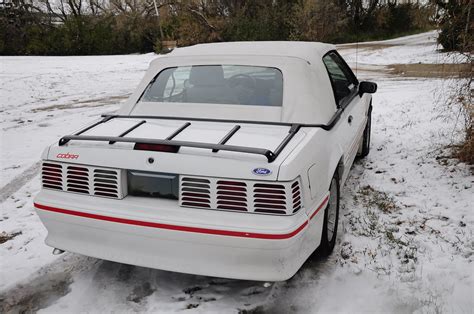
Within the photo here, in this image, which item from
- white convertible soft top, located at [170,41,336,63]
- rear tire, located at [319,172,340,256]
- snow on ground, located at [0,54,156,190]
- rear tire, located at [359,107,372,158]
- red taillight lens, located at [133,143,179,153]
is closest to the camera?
red taillight lens, located at [133,143,179,153]

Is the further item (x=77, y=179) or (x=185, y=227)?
(x=77, y=179)

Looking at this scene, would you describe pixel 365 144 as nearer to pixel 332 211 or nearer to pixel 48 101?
pixel 332 211

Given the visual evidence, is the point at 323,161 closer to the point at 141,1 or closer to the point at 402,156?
the point at 402,156

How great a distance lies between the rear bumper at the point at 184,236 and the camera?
8.33 ft

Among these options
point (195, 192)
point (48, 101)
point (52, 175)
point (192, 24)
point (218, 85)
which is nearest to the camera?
point (195, 192)

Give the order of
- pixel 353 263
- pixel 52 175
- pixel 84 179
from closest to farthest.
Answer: pixel 84 179, pixel 52 175, pixel 353 263

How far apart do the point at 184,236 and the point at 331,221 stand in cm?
142

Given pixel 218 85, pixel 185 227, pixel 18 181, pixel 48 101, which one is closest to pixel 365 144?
pixel 218 85

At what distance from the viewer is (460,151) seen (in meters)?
5.12

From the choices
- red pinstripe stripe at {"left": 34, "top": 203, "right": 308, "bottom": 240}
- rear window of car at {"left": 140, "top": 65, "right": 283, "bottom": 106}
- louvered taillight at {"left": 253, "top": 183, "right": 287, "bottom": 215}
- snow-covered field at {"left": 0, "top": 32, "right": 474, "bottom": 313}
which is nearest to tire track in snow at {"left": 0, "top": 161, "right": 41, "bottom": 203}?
snow-covered field at {"left": 0, "top": 32, "right": 474, "bottom": 313}

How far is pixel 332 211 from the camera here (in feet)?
11.7

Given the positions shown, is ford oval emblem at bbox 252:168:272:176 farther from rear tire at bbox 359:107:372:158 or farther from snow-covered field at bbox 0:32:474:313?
rear tire at bbox 359:107:372:158

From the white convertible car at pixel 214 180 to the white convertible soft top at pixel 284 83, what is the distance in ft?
0.04

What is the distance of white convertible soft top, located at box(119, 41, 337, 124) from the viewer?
11.0 feet
